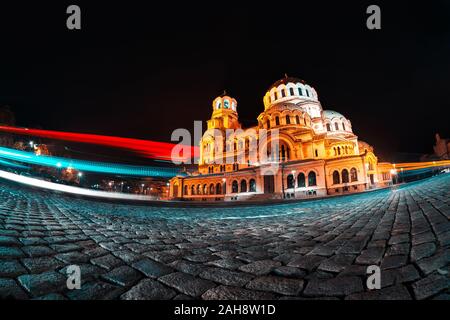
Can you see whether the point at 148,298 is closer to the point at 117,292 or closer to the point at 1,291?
the point at 117,292

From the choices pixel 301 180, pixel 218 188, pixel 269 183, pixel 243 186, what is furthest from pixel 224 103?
pixel 301 180

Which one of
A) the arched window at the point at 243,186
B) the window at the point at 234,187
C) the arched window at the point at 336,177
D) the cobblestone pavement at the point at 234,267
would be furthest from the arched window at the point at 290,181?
the cobblestone pavement at the point at 234,267

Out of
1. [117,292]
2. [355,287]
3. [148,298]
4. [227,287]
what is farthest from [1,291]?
[355,287]

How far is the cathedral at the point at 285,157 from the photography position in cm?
3056

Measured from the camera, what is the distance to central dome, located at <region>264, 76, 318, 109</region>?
45812 millimetres

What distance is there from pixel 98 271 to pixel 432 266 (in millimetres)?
2965

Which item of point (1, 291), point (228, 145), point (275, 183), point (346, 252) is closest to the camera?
point (1, 291)

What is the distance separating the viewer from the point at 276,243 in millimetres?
3207

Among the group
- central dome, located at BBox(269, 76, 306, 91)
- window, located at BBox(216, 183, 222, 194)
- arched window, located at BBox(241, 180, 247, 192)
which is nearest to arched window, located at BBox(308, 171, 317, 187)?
arched window, located at BBox(241, 180, 247, 192)

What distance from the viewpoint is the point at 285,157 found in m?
35.7

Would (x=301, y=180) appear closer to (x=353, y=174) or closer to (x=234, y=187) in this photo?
(x=353, y=174)

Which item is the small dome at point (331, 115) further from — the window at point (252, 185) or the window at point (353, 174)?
the window at point (252, 185)

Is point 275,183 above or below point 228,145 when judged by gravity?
below

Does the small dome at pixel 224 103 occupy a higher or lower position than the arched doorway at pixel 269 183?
higher
